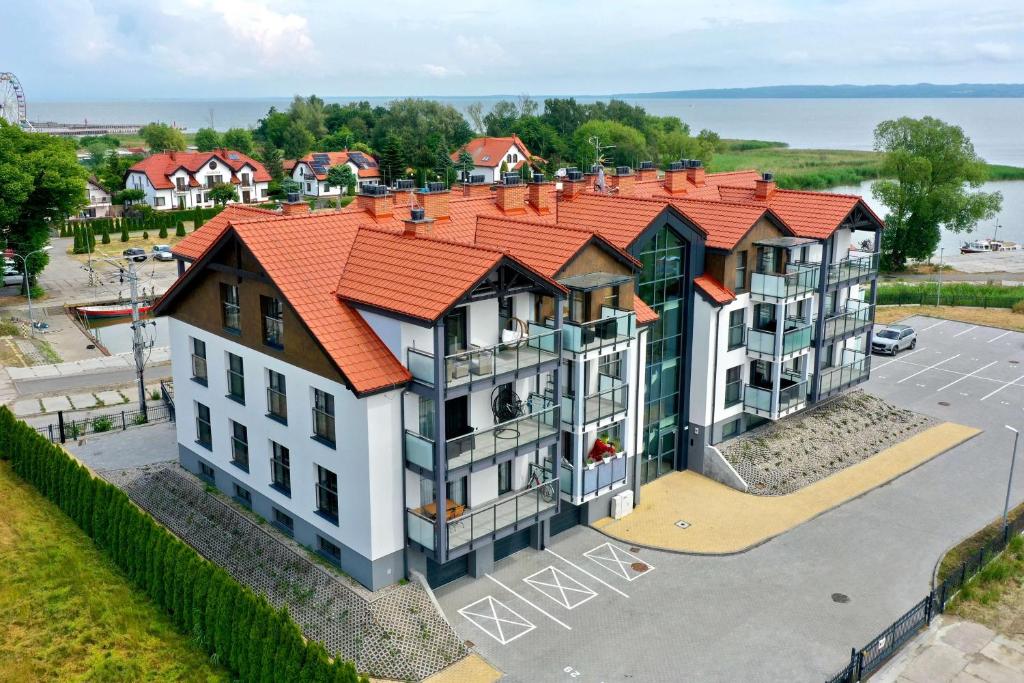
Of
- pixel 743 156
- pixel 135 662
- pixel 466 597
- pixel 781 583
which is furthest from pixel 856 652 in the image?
pixel 743 156

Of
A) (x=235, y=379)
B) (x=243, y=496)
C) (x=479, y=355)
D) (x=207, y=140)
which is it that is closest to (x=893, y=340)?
(x=479, y=355)

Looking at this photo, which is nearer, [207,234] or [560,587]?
[560,587]

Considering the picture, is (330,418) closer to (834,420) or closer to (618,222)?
(618,222)

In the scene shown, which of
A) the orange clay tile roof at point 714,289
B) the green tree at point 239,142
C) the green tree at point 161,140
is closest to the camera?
the orange clay tile roof at point 714,289

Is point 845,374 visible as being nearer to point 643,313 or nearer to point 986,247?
point 643,313

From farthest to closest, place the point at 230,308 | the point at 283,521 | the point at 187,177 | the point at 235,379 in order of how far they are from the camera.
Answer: the point at 187,177 → the point at 235,379 → the point at 230,308 → the point at 283,521

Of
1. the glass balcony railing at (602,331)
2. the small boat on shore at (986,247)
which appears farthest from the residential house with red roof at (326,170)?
the glass balcony railing at (602,331)

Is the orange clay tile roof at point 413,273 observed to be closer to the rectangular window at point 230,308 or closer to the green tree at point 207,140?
the rectangular window at point 230,308
